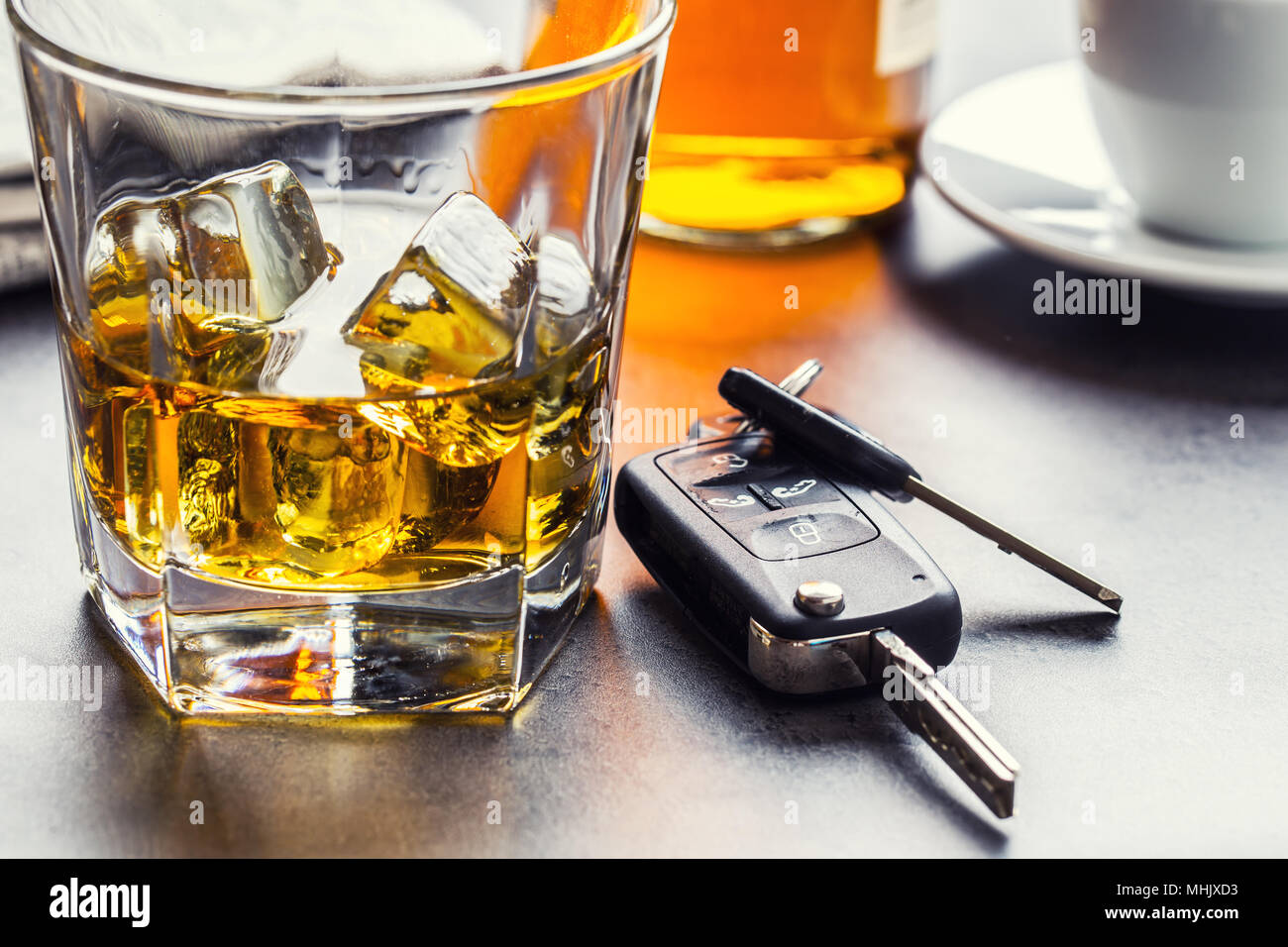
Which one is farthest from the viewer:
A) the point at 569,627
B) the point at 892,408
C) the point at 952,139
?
the point at 952,139

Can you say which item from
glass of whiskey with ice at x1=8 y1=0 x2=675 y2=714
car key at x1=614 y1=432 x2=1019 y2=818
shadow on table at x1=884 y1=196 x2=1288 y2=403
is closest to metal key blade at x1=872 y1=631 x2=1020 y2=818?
car key at x1=614 y1=432 x2=1019 y2=818

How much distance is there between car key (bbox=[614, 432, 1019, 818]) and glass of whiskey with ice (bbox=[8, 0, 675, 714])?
45mm

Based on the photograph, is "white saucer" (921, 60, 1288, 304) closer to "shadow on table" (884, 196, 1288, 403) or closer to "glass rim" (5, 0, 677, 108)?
"shadow on table" (884, 196, 1288, 403)

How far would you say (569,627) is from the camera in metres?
0.51

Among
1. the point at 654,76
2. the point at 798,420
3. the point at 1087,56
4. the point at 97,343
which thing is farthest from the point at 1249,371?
the point at 97,343

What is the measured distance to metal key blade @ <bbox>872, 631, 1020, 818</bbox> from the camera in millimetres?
422

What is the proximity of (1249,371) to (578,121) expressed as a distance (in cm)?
40

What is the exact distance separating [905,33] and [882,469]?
0.30m

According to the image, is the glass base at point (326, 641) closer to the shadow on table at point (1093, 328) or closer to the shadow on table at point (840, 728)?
the shadow on table at point (840, 728)

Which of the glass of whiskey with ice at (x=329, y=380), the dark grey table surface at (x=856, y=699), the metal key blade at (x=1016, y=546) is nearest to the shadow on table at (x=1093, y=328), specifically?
the dark grey table surface at (x=856, y=699)

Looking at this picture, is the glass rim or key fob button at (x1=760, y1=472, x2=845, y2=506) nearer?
the glass rim

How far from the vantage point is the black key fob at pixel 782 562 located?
18.0 inches

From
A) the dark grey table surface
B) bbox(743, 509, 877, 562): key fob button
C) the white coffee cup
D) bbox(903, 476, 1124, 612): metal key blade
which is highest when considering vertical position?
the white coffee cup
